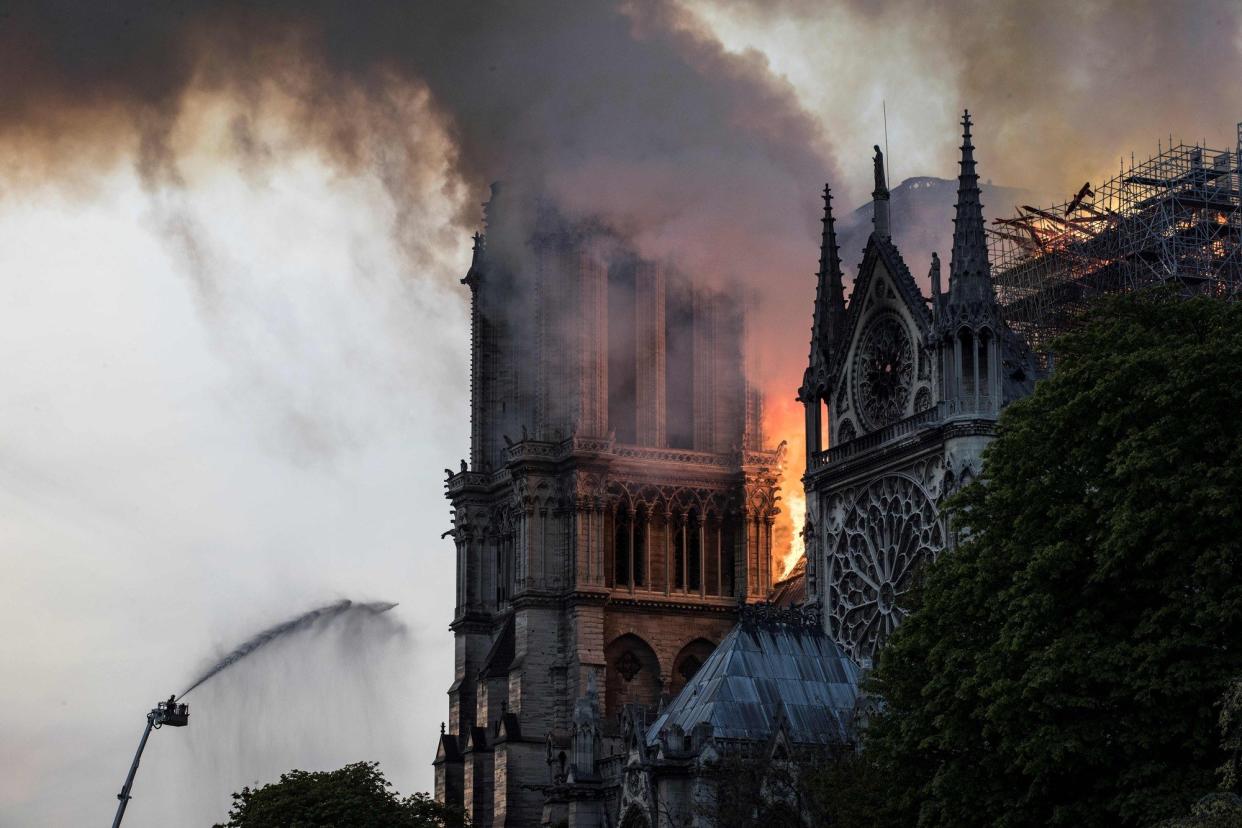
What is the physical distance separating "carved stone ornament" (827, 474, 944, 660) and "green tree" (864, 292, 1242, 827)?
790 inches

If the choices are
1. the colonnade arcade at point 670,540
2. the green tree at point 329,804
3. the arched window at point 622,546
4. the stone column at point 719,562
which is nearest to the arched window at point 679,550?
the colonnade arcade at point 670,540

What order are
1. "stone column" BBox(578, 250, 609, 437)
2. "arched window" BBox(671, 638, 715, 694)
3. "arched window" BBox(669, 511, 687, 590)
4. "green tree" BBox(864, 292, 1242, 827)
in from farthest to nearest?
"arched window" BBox(669, 511, 687, 590) < "stone column" BBox(578, 250, 609, 437) < "arched window" BBox(671, 638, 715, 694) < "green tree" BBox(864, 292, 1242, 827)

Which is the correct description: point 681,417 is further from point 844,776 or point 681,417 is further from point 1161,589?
point 1161,589

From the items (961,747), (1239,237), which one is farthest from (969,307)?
(961,747)

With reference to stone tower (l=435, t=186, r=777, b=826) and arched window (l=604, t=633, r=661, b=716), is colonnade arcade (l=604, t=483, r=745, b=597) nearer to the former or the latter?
stone tower (l=435, t=186, r=777, b=826)

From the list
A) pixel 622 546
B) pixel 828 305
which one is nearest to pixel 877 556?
pixel 828 305

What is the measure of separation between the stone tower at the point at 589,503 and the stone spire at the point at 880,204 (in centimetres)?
2196

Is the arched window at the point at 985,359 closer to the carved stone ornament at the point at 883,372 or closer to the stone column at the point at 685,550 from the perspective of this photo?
the carved stone ornament at the point at 883,372

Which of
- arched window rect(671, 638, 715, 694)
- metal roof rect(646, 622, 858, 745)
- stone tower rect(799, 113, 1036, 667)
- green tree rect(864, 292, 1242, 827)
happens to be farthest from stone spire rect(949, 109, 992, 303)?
arched window rect(671, 638, 715, 694)

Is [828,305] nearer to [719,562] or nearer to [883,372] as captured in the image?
[883,372]

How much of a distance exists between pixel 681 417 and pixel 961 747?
176ft

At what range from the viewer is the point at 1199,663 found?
1783 inches

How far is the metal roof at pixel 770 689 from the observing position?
68688 millimetres

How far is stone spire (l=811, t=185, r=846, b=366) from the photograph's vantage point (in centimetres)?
7888
